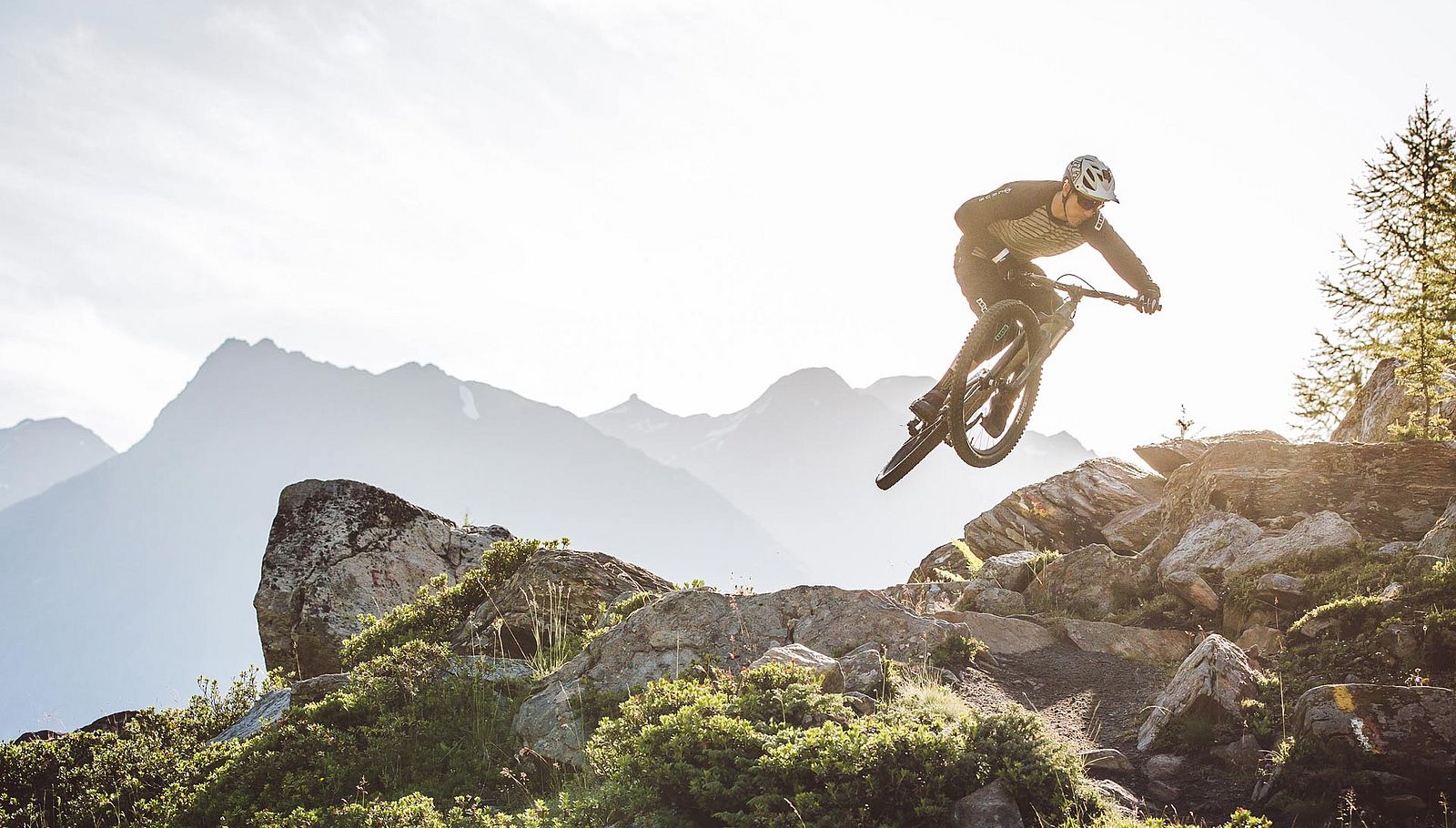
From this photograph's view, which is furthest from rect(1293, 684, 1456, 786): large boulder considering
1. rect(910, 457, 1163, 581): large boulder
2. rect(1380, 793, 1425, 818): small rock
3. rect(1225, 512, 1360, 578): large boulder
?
rect(910, 457, 1163, 581): large boulder

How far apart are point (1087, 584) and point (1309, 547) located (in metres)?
3.17

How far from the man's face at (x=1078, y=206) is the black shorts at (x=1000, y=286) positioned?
120 cm

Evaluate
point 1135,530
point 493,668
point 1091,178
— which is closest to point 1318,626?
point 1091,178

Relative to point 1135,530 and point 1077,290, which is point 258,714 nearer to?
point 1077,290

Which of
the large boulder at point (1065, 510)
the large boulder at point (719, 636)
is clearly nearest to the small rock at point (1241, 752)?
the large boulder at point (719, 636)

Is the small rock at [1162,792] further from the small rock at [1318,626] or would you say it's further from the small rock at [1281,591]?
the small rock at [1281,591]

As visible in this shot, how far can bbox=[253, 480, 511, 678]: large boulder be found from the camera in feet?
44.4

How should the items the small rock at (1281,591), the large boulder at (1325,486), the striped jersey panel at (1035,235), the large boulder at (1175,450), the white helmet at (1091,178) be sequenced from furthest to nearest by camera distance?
the large boulder at (1175,450) → the large boulder at (1325,486) → the small rock at (1281,591) → the striped jersey panel at (1035,235) → the white helmet at (1091,178)

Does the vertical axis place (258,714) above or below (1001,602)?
above

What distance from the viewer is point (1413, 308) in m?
16.9

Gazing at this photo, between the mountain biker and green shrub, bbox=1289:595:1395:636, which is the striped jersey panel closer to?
the mountain biker

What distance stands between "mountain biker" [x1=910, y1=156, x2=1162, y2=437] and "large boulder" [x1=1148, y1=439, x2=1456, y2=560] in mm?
5483

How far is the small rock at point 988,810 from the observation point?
213 inches

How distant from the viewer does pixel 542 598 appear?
11.6 meters
